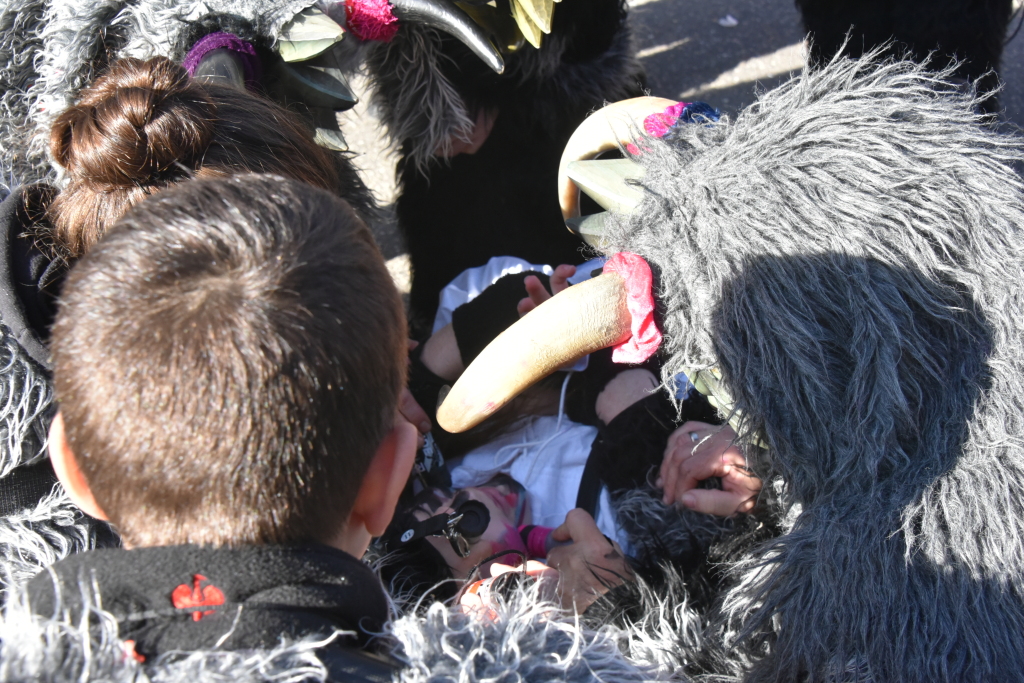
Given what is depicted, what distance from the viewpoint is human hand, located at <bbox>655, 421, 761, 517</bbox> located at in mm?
1137

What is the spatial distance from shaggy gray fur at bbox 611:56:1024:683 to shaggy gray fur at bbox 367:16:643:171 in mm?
697

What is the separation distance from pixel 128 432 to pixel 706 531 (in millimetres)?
909

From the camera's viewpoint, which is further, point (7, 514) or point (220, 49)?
point (220, 49)

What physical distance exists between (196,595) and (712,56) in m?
3.12

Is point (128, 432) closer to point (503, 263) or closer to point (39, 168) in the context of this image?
point (39, 168)

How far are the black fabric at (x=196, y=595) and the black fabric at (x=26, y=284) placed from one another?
432mm

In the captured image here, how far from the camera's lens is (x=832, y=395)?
839 mm

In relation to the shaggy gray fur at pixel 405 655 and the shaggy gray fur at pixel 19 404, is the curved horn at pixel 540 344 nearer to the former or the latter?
the shaggy gray fur at pixel 405 655

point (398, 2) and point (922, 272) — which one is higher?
point (398, 2)

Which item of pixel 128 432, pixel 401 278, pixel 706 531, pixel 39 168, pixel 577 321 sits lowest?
pixel 706 531

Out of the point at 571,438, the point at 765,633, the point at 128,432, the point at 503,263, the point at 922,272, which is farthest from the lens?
the point at 503,263

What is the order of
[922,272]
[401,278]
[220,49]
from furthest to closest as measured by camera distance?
[401,278] < [220,49] < [922,272]

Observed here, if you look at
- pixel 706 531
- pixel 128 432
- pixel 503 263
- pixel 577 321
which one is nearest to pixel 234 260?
pixel 128 432

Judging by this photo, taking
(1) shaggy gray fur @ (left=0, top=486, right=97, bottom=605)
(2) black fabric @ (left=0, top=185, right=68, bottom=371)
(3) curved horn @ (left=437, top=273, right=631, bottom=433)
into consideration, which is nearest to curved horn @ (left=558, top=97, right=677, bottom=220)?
(3) curved horn @ (left=437, top=273, right=631, bottom=433)
